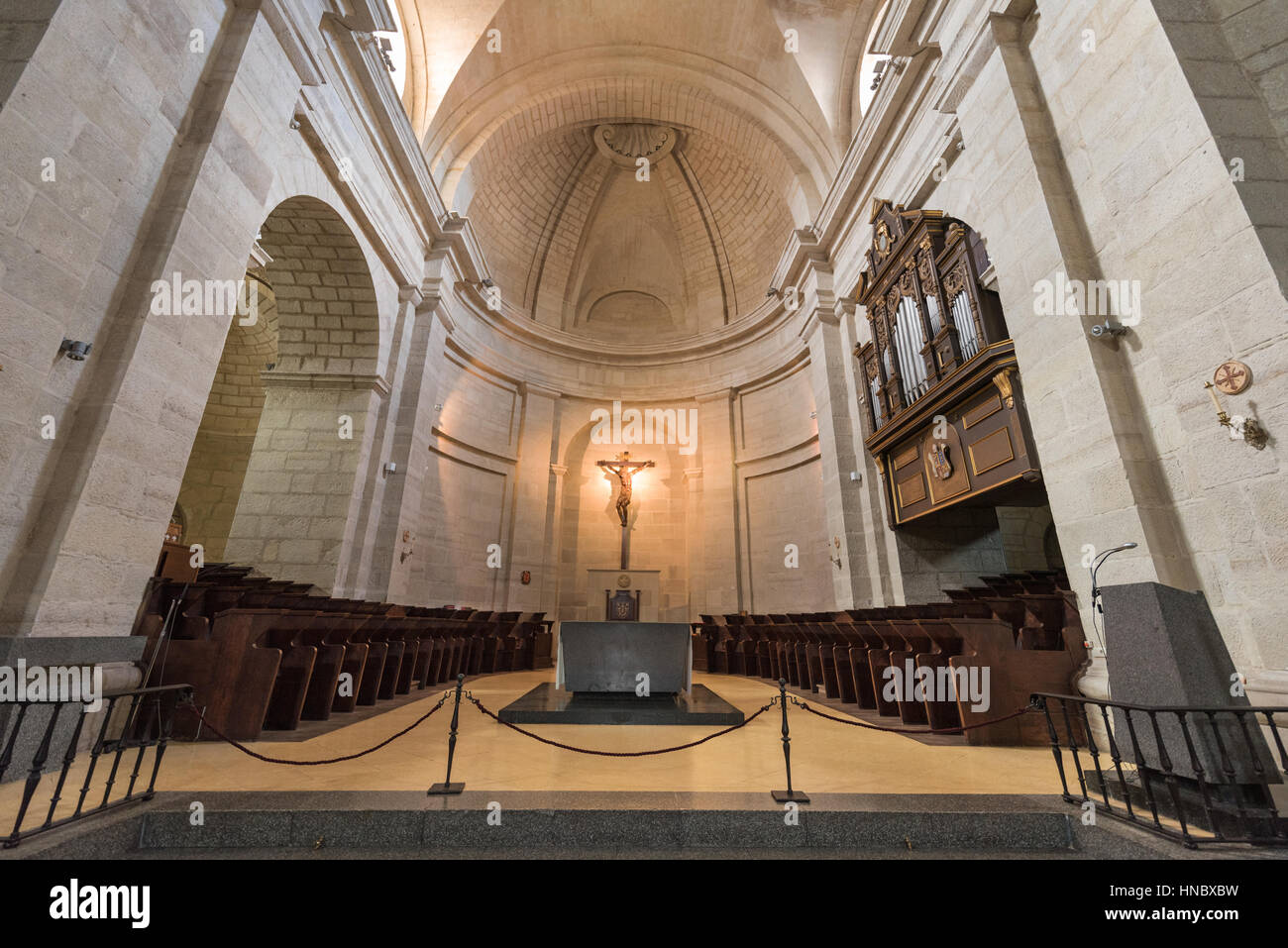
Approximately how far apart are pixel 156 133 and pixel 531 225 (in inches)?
440

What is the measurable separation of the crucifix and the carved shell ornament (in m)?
8.12

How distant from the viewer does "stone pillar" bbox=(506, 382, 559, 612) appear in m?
13.0

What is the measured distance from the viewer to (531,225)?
49.0 feet

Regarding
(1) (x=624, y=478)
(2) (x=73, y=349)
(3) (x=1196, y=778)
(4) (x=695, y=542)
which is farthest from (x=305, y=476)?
(3) (x=1196, y=778)

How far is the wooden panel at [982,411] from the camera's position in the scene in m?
5.92

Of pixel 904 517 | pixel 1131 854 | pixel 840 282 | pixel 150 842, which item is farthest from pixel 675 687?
pixel 840 282

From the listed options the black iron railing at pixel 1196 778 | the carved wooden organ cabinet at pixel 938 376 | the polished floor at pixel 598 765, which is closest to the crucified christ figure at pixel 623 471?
the carved wooden organ cabinet at pixel 938 376

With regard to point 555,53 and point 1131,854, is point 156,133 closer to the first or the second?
point 1131,854

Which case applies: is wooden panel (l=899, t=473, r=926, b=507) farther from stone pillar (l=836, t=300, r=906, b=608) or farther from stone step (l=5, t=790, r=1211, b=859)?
stone step (l=5, t=790, r=1211, b=859)

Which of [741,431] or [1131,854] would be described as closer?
[1131,854]

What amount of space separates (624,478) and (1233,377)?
1168 centimetres

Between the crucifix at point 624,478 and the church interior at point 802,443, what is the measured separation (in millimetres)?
3330

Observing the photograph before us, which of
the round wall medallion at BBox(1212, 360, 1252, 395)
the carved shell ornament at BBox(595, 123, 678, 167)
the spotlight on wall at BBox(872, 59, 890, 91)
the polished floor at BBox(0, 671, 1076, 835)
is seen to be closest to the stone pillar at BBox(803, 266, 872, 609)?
the spotlight on wall at BBox(872, 59, 890, 91)

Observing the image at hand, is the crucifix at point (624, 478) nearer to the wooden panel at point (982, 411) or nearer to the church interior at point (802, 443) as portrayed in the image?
the church interior at point (802, 443)
